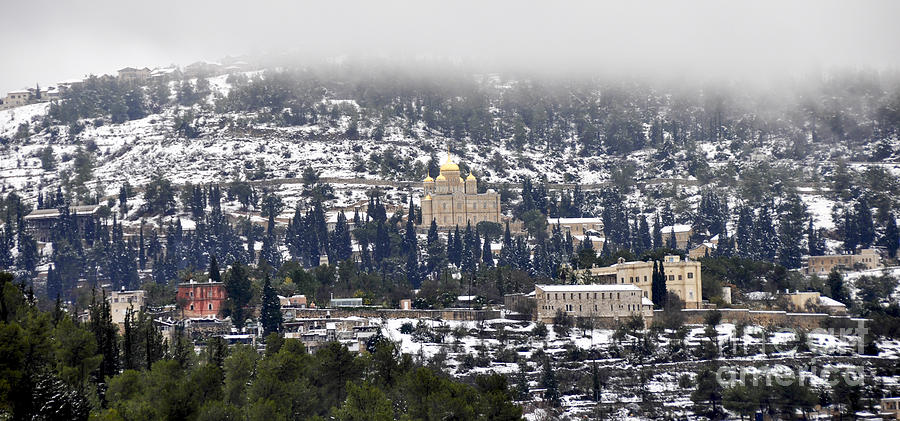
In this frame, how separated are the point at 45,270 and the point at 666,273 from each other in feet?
246

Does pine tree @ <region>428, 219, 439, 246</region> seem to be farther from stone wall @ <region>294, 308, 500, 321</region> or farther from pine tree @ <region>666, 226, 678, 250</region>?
stone wall @ <region>294, 308, 500, 321</region>

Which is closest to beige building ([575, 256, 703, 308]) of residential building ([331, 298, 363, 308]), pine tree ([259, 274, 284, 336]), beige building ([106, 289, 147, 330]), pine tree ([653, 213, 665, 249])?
residential building ([331, 298, 363, 308])

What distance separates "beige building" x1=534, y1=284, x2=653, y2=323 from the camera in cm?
13475

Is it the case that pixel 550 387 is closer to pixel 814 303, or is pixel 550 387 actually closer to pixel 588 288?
pixel 588 288

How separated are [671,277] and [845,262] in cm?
4054

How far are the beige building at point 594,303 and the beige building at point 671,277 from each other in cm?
454

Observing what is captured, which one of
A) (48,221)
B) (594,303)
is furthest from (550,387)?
(48,221)

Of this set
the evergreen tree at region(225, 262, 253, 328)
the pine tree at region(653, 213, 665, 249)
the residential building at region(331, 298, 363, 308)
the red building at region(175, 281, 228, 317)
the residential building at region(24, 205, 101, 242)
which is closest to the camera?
the evergreen tree at region(225, 262, 253, 328)

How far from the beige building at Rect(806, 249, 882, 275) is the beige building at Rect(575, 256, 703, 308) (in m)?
35.1

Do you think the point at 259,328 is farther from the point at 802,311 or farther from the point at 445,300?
the point at 802,311

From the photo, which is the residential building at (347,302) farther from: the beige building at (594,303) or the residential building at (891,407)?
the residential building at (891,407)

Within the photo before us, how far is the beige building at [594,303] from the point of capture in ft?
442

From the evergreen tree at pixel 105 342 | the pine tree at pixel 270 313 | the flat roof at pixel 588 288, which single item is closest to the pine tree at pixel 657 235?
the flat roof at pixel 588 288

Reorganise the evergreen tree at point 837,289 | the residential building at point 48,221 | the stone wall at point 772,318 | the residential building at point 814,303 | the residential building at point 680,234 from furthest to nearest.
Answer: the residential building at point 48,221, the residential building at point 680,234, the evergreen tree at point 837,289, the residential building at point 814,303, the stone wall at point 772,318
